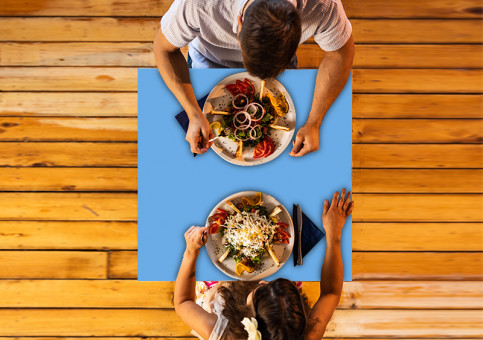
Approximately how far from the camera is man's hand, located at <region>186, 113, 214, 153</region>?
1479mm

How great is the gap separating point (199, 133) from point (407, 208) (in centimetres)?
164

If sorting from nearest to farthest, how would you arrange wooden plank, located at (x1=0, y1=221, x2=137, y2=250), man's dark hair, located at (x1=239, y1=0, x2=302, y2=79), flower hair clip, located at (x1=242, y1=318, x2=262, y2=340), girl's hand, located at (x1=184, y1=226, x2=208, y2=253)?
man's dark hair, located at (x1=239, y1=0, x2=302, y2=79), flower hair clip, located at (x1=242, y1=318, x2=262, y2=340), girl's hand, located at (x1=184, y1=226, x2=208, y2=253), wooden plank, located at (x1=0, y1=221, x2=137, y2=250)

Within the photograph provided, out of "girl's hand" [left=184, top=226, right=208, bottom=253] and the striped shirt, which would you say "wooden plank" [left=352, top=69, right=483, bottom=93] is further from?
"girl's hand" [left=184, top=226, right=208, bottom=253]

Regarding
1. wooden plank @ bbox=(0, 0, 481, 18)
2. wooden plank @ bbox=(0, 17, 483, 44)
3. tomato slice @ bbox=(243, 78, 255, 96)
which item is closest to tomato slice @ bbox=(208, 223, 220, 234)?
tomato slice @ bbox=(243, 78, 255, 96)

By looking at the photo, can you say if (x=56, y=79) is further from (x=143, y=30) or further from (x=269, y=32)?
(x=269, y=32)

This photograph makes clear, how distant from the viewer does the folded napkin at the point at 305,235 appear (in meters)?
1.54

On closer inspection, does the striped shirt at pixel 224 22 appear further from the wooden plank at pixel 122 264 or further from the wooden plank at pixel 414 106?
the wooden plank at pixel 122 264

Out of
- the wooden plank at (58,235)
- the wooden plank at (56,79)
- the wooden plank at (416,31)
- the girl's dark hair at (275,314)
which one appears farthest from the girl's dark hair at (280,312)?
the wooden plank at (416,31)

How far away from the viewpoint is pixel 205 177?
158 centimetres

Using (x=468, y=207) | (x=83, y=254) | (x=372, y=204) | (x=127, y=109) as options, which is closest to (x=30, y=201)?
(x=83, y=254)

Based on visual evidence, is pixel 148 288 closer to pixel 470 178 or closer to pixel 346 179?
pixel 346 179

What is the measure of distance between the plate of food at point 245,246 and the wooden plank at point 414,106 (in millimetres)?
1232

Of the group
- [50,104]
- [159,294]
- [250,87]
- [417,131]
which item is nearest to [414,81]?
[417,131]

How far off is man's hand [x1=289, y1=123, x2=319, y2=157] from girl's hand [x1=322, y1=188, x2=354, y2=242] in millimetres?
232
